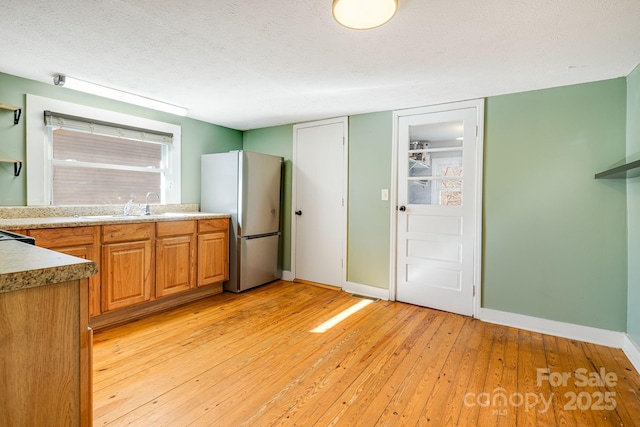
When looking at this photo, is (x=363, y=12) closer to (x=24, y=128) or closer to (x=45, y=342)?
(x=45, y=342)

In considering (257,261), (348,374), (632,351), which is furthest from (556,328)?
(257,261)

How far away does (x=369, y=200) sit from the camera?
3604 millimetres

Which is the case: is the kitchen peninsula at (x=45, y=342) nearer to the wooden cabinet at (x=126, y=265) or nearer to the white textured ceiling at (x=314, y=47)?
the white textured ceiling at (x=314, y=47)

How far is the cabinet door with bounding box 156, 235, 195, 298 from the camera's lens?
2.97 m

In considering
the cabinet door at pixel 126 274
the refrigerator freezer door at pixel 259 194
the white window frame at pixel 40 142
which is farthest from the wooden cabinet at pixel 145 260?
the white window frame at pixel 40 142

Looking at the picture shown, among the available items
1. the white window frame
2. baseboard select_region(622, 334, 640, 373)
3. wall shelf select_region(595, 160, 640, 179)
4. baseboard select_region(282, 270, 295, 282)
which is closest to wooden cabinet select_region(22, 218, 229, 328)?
the white window frame

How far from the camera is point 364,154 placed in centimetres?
363

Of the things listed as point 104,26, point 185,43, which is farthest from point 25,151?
point 185,43

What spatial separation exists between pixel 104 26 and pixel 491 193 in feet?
10.4

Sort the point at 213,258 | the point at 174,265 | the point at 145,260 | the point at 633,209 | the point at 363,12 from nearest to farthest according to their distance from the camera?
the point at 363,12
the point at 633,209
the point at 145,260
the point at 174,265
the point at 213,258

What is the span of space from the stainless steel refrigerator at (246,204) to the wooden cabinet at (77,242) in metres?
1.41

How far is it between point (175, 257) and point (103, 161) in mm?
1235

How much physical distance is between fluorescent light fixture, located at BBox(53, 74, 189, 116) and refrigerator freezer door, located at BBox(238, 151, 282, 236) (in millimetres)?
856

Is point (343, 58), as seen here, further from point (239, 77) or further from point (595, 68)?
point (595, 68)
